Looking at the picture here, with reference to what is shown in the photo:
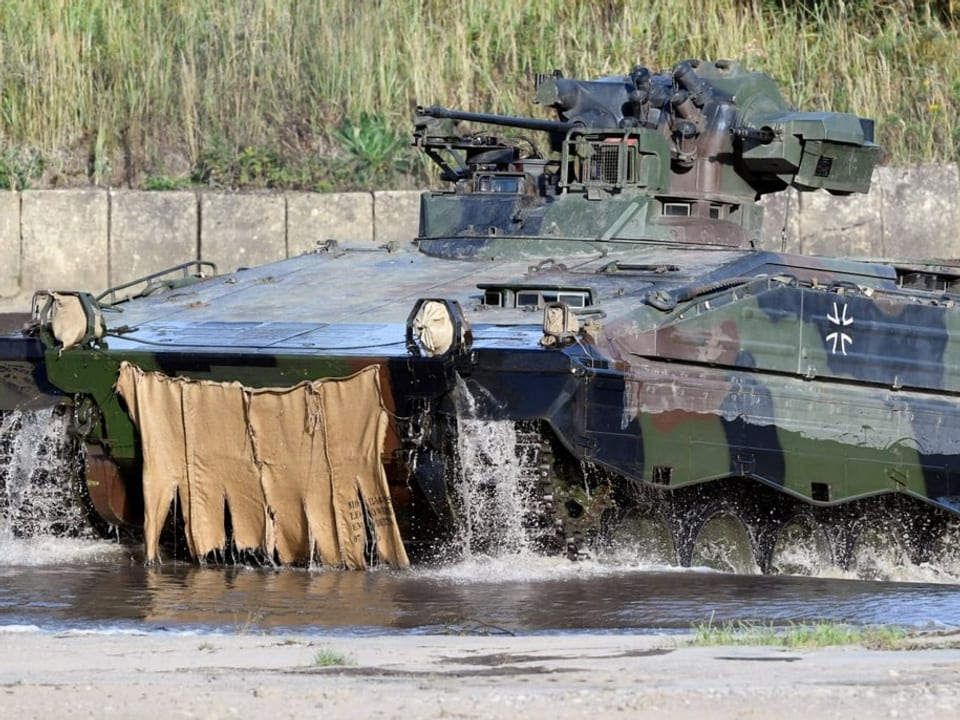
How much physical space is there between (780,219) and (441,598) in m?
9.59

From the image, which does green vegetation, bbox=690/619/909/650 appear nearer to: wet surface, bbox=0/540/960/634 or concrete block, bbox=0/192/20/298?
wet surface, bbox=0/540/960/634

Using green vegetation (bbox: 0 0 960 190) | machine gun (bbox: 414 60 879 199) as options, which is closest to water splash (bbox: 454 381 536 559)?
machine gun (bbox: 414 60 879 199)

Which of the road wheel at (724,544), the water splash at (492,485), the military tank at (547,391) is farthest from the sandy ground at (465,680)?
the road wheel at (724,544)

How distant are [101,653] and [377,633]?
1658mm

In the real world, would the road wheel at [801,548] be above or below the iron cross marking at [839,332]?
below

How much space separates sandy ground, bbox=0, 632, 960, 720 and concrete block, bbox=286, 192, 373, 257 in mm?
10400

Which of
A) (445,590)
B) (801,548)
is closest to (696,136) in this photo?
(801,548)

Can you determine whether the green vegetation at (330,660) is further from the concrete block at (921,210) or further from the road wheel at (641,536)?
the concrete block at (921,210)

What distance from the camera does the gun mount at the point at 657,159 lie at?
46.2 feet

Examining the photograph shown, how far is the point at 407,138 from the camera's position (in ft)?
68.5

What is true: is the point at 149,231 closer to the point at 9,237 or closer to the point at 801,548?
the point at 9,237

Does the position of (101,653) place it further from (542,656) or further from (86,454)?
(86,454)

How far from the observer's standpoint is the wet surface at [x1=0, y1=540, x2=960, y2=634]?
33.2 ft

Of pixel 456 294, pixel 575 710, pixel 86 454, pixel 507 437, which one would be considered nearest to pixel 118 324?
pixel 86 454
